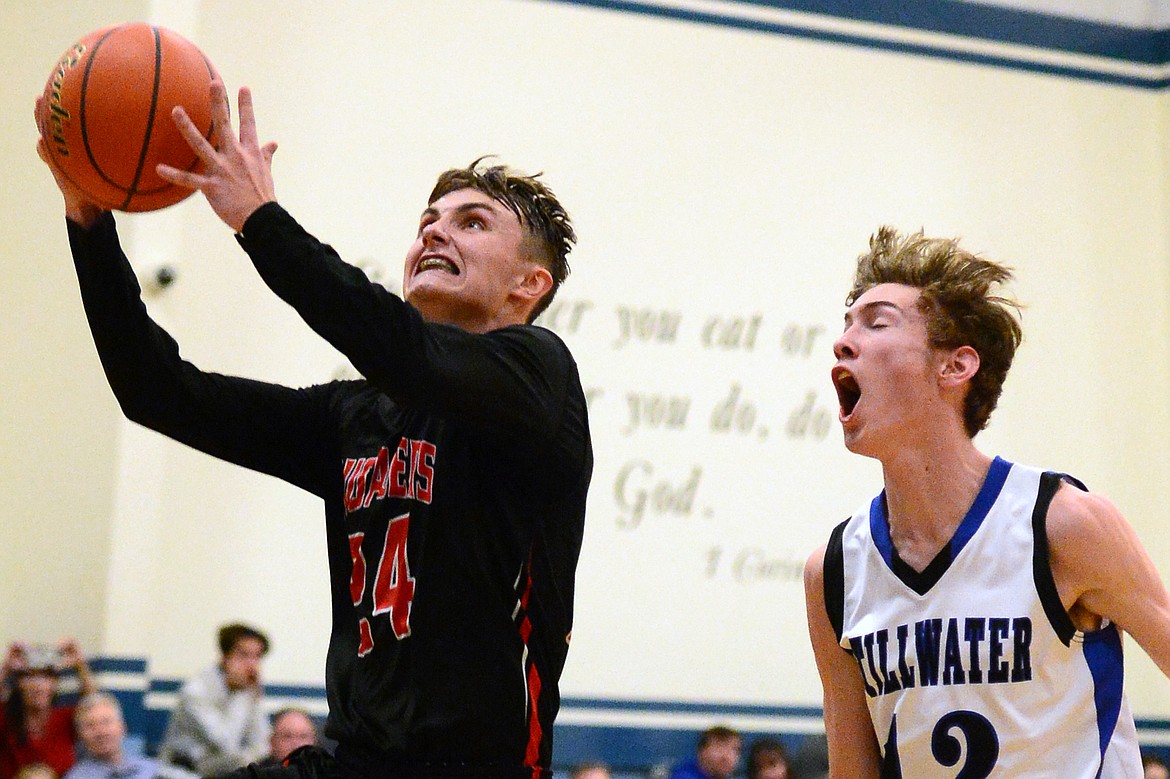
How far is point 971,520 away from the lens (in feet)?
9.50

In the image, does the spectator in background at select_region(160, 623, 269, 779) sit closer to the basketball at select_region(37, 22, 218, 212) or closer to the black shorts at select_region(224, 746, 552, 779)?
the black shorts at select_region(224, 746, 552, 779)

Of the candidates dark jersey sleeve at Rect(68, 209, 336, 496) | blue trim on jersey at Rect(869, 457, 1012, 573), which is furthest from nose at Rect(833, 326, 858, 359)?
dark jersey sleeve at Rect(68, 209, 336, 496)

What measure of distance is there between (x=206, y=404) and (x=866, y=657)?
4.74ft

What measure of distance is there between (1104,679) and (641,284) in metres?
6.30

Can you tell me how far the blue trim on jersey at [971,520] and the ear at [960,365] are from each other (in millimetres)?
183

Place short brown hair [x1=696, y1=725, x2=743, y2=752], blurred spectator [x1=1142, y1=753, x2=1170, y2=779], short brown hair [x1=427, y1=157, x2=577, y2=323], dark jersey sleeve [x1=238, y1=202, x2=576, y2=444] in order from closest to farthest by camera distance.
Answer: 1. dark jersey sleeve [x1=238, y1=202, x2=576, y2=444]
2. short brown hair [x1=427, y1=157, x2=577, y2=323]
3. short brown hair [x1=696, y1=725, x2=743, y2=752]
4. blurred spectator [x1=1142, y1=753, x2=1170, y2=779]

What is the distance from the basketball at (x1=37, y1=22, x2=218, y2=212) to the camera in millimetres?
2699

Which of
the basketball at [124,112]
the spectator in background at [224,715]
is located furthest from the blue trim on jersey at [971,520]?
the spectator in background at [224,715]

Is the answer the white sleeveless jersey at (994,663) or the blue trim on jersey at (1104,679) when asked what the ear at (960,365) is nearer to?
the white sleeveless jersey at (994,663)

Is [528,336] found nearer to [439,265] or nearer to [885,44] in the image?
[439,265]

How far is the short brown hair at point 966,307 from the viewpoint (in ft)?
9.82

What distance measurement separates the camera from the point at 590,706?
27.5 ft

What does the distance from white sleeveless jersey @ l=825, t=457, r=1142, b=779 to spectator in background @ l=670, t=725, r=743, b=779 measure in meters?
5.03

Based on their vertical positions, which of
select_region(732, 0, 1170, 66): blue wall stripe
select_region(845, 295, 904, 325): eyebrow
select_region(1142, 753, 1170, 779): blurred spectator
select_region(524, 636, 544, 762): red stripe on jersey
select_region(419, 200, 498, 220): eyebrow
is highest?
select_region(732, 0, 1170, 66): blue wall stripe
